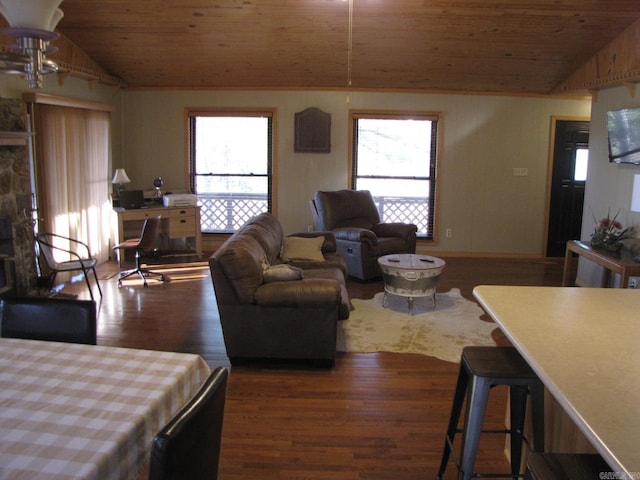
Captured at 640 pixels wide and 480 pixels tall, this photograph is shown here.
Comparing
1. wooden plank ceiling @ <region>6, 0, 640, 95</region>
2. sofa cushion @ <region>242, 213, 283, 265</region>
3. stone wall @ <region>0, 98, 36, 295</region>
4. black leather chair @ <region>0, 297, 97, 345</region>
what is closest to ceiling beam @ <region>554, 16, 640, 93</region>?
wooden plank ceiling @ <region>6, 0, 640, 95</region>

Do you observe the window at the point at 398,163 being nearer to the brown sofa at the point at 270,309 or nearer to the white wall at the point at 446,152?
the white wall at the point at 446,152

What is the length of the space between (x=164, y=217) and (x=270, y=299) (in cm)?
381

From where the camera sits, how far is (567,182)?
297 inches

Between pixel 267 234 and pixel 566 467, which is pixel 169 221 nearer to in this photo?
pixel 267 234

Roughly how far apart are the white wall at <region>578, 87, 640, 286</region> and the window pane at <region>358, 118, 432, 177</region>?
7.06ft

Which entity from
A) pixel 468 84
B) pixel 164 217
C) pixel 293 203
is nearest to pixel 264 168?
pixel 293 203

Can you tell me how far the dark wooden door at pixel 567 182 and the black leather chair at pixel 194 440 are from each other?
699 centimetres

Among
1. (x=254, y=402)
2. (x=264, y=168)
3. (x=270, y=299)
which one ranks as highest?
(x=264, y=168)

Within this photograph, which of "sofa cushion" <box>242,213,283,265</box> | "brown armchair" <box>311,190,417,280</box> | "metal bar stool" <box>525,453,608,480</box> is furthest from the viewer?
"brown armchair" <box>311,190,417,280</box>

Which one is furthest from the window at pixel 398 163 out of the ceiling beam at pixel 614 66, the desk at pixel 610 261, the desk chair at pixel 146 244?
the desk chair at pixel 146 244

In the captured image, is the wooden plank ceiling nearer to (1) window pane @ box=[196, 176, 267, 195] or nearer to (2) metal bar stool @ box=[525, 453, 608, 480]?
(1) window pane @ box=[196, 176, 267, 195]

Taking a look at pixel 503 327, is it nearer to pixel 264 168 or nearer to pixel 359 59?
pixel 359 59

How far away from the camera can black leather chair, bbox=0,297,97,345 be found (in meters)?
2.17

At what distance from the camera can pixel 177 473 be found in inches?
49.5
